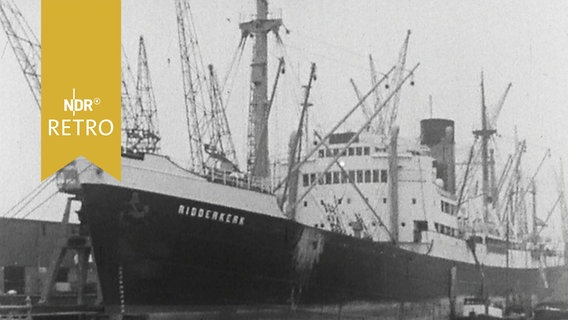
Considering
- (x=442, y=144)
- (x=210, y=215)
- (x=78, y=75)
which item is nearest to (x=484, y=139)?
(x=442, y=144)

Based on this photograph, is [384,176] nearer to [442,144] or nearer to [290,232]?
[442,144]

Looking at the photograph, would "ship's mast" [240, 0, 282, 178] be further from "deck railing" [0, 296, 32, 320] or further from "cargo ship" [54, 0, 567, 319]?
"deck railing" [0, 296, 32, 320]

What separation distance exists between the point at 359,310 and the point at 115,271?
1224 cm

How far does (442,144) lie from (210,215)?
2410 centimetres

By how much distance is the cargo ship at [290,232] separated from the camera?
22438mm

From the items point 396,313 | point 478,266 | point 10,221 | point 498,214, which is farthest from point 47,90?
point 498,214

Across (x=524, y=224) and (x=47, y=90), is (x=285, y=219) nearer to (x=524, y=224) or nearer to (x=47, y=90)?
(x=47, y=90)

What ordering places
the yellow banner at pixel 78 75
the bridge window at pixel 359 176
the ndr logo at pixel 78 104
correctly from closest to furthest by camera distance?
1. the yellow banner at pixel 78 75
2. the ndr logo at pixel 78 104
3. the bridge window at pixel 359 176

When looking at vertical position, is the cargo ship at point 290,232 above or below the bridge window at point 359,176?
below

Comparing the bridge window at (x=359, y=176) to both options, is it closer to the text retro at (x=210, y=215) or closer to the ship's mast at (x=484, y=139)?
the text retro at (x=210, y=215)

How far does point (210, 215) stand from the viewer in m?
23.8

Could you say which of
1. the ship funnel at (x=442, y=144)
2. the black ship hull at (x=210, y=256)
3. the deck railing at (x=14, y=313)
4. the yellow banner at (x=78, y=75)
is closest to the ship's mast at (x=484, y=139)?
the ship funnel at (x=442, y=144)

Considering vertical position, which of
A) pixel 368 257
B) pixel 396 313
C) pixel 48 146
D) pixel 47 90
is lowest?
pixel 396 313

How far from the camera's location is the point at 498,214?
58.6m
